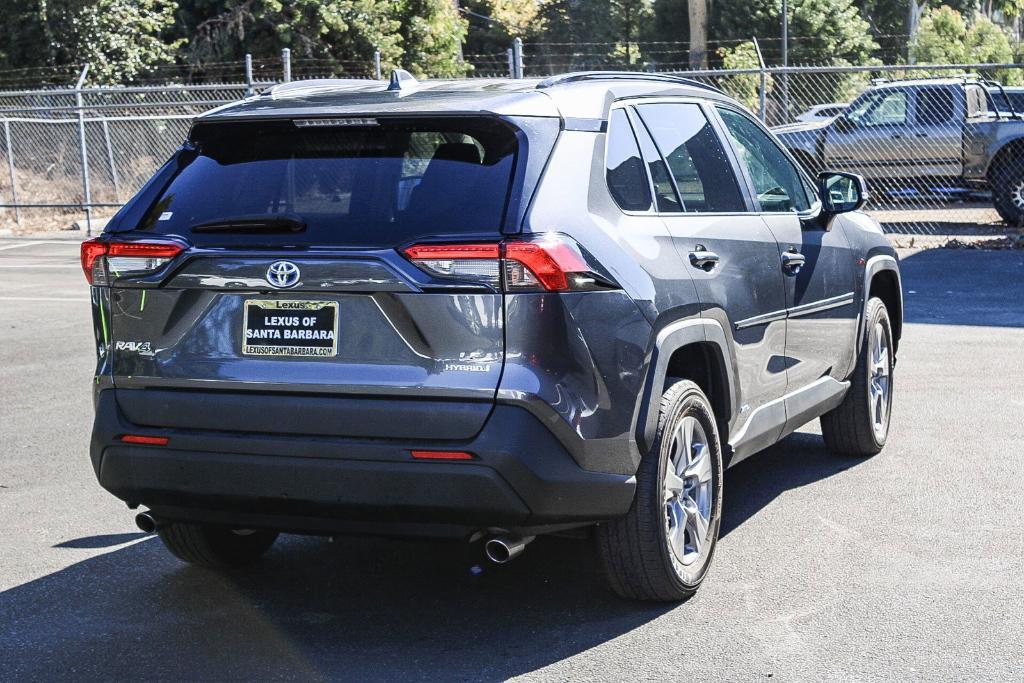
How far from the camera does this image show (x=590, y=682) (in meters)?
4.20

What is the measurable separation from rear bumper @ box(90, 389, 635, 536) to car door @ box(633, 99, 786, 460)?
99 centimetres

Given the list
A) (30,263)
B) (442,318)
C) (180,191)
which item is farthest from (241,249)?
(30,263)

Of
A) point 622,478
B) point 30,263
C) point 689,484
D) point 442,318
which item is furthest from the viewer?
point 30,263

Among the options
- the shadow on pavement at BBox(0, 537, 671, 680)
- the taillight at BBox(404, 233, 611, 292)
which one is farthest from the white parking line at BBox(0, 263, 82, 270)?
the taillight at BBox(404, 233, 611, 292)

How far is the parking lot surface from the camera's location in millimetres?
4379

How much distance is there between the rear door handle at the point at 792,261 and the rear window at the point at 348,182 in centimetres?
187

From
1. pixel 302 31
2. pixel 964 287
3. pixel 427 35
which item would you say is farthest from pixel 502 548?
pixel 427 35

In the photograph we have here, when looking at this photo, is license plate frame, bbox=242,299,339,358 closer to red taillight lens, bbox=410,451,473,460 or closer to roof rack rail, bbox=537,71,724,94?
red taillight lens, bbox=410,451,473,460

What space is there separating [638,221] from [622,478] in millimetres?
884

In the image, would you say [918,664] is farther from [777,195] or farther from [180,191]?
[180,191]

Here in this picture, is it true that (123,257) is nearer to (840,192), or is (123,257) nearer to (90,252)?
(90,252)

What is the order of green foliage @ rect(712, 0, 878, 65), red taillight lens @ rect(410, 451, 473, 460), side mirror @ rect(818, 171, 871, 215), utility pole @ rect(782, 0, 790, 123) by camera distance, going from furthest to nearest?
green foliage @ rect(712, 0, 878, 65), utility pole @ rect(782, 0, 790, 123), side mirror @ rect(818, 171, 871, 215), red taillight lens @ rect(410, 451, 473, 460)

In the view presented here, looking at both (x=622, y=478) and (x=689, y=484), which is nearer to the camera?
(x=622, y=478)

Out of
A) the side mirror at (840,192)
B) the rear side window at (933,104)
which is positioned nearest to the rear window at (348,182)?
the side mirror at (840,192)
